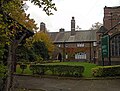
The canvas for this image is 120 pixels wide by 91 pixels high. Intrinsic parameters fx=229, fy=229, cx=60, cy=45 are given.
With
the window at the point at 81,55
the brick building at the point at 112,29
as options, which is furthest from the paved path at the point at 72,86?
the window at the point at 81,55

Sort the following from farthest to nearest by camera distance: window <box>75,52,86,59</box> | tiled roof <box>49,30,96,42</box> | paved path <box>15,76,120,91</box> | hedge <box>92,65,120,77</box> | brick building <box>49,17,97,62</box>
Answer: tiled roof <box>49,30,96,42</box>
window <box>75,52,86,59</box>
brick building <box>49,17,97,62</box>
hedge <box>92,65,120,77</box>
paved path <box>15,76,120,91</box>

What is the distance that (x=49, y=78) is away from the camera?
870 inches

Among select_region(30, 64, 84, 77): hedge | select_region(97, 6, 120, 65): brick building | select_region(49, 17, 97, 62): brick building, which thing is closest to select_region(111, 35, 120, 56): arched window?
select_region(97, 6, 120, 65): brick building

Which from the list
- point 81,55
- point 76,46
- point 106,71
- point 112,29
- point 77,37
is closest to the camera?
point 106,71

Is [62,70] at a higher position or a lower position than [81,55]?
lower

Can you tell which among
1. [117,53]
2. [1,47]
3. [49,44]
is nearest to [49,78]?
[1,47]

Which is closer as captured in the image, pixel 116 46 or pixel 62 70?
pixel 62 70

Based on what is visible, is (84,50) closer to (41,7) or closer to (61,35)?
(61,35)

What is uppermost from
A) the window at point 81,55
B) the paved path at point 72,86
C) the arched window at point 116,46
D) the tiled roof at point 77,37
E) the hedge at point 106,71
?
the tiled roof at point 77,37

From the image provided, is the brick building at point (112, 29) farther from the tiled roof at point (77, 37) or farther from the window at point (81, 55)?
the window at point (81, 55)

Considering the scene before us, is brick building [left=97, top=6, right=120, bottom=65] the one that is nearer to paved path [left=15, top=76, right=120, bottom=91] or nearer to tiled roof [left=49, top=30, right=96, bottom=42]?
tiled roof [left=49, top=30, right=96, bottom=42]

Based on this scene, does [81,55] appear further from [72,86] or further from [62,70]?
[72,86]

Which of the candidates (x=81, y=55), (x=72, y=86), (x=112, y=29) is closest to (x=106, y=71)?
(x=72, y=86)

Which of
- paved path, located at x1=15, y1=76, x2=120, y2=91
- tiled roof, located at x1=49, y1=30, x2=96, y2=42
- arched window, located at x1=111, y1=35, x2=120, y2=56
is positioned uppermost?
tiled roof, located at x1=49, y1=30, x2=96, y2=42
